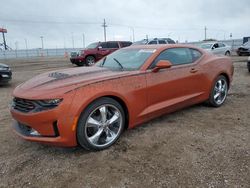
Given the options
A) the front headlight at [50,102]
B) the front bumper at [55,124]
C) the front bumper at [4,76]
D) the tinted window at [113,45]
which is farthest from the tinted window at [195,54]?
the tinted window at [113,45]

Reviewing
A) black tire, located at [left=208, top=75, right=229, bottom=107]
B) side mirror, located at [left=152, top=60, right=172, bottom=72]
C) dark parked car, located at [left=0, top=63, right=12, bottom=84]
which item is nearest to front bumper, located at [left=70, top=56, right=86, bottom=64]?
dark parked car, located at [left=0, top=63, right=12, bottom=84]

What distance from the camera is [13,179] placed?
8.98 ft

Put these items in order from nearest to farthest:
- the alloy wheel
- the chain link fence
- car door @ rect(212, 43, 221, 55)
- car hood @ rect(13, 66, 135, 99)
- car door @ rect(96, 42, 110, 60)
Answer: car hood @ rect(13, 66, 135, 99), the alloy wheel, car door @ rect(96, 42, 110, 60), car door @ rect(212, 43, 221, 55), the chain link fence

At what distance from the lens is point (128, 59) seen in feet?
13.9

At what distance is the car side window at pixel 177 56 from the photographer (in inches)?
164

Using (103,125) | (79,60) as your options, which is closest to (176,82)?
(103,125)

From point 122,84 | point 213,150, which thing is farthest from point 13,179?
point 213,150

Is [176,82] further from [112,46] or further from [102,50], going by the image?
[112,46]

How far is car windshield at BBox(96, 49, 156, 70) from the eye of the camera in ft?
13.0

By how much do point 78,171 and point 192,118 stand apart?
250 centimetres

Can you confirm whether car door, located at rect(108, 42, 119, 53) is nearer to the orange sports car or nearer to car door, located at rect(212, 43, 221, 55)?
car door, located at rect(212, 43, 221, 55)

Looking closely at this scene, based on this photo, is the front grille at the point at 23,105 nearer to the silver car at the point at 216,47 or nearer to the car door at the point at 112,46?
the car door at the point at 112,46

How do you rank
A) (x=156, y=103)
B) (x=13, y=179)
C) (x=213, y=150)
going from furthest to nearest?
(x=156, y=103) < (x=213, y=150) < (x=13, y=179)

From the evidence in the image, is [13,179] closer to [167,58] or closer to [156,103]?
[156,103]
